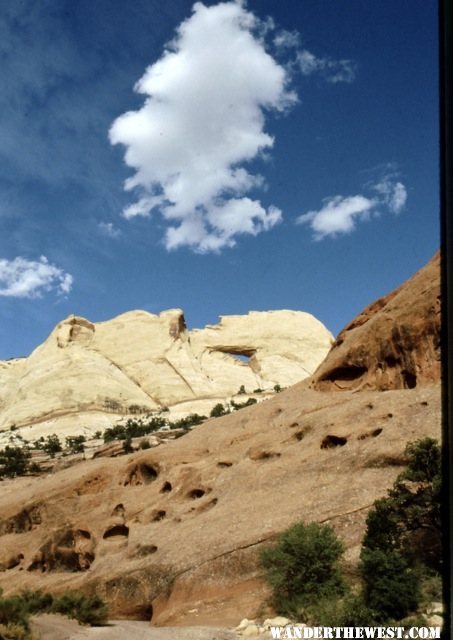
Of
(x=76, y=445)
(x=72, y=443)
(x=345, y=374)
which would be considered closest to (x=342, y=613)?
(x=345, y=374)

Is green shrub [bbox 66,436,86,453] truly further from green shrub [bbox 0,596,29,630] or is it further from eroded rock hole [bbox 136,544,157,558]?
green shrub [bbox 0,596,29,630]

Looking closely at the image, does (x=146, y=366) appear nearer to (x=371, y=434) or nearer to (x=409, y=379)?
(x=409, y=379)

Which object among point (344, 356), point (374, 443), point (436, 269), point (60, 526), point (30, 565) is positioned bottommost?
point (30, 565)

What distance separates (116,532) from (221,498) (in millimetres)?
6883

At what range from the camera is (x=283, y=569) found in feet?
49.5

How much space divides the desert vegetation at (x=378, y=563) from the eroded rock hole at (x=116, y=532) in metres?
12.5

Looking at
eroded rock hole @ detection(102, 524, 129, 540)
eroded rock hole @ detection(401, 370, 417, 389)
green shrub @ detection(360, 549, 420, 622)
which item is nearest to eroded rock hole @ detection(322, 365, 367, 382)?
eroded rock hole @ detection(401, 370, 417, 389)

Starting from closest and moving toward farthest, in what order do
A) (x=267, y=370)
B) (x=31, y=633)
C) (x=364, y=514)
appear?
(x=31, y=633), (x=364, y=514), (x=267, y=370)

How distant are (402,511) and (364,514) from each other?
3.51m

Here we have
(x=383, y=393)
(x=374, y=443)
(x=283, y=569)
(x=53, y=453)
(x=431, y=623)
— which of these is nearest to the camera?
(x=431, y=623)

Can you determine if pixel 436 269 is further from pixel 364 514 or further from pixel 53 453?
pixel 53 453

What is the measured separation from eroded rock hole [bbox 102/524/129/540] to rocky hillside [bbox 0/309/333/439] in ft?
182

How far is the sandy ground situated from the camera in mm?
13211

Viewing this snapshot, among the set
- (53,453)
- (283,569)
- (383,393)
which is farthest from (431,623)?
(53,453)
